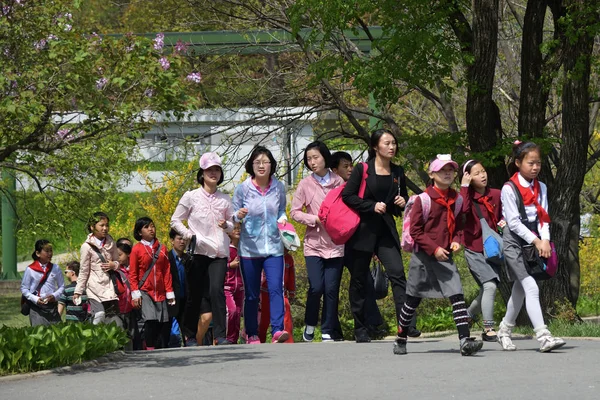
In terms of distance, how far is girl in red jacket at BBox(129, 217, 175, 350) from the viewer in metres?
13.6

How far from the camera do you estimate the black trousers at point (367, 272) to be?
477 inches

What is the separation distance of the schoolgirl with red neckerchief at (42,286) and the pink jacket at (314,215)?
3.97 meters

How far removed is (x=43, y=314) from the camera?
15.7 metres

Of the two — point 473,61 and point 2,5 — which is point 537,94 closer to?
point 473,61

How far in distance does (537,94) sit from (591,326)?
140 inches

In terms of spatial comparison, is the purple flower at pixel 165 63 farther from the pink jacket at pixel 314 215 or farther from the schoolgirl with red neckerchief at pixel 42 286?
the schoolgirl with red neckerchief at pixel 42 286

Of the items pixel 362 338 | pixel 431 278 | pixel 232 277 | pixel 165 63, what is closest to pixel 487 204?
pixel 431 278

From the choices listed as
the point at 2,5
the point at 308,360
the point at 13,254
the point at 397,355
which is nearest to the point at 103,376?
the point at 308,360

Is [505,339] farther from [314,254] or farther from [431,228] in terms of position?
[314,254]

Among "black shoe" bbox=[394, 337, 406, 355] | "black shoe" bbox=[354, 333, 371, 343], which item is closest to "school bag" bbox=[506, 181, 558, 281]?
"black shoe" bbox=[394, 337, 406, 355]

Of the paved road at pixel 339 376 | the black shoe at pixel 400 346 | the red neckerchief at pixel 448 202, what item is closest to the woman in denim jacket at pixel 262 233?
the paved road at pixel 339 376

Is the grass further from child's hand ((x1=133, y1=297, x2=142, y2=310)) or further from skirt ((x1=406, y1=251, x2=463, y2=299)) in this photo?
skirt ((x1=406, y1=251, x2=463, y2=299))

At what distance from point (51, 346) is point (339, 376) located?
2401 millimetres

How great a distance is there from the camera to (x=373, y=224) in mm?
12062
